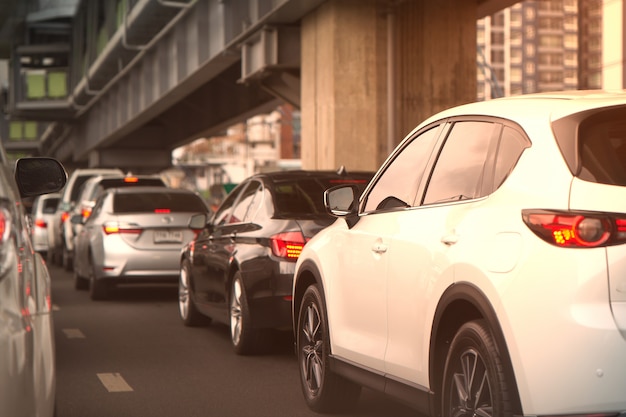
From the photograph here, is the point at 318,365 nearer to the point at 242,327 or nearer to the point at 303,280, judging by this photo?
the point at 303,280

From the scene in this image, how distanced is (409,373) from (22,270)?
2562mm

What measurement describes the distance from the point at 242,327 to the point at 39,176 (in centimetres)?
493

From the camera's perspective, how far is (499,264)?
5676 mm

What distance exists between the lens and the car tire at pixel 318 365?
841 cm

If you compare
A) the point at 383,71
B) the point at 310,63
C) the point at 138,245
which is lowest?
the point at 138,245

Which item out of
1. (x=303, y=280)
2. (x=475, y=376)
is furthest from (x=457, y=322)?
(x=303, y=280)

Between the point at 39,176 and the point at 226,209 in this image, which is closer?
the point at 39,176

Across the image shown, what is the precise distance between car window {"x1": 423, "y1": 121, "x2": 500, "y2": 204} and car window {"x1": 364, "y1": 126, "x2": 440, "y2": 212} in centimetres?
23

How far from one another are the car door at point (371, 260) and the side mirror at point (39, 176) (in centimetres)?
169

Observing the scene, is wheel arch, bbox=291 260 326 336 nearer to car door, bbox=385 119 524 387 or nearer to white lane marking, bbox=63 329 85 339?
car door, bbox=385 119 524 387

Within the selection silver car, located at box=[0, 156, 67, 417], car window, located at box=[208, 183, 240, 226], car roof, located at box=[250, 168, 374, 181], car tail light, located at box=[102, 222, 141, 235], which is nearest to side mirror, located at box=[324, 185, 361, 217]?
silver car, located at box=[0, 156, 67, 417]

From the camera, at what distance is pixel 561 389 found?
5.32 metres

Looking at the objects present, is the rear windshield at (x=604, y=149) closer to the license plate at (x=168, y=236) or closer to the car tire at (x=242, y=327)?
the car tire at (x=242, y=327)

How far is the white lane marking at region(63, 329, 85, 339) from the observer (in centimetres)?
1369
